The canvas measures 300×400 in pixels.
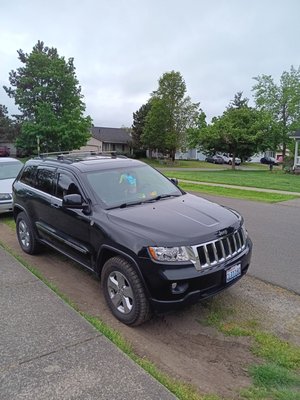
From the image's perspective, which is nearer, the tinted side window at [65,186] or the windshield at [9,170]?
the tinted side window at [65,186]

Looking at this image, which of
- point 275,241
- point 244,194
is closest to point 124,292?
point 275,241

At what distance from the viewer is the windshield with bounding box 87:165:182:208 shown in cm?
432

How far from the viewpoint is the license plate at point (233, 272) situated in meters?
3.59

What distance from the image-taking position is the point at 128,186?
181 inches

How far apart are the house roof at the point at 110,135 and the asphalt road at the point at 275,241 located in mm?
44499

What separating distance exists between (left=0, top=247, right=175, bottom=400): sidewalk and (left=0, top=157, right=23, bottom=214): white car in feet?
16.0

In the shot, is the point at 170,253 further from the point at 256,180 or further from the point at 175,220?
the point at 256,180

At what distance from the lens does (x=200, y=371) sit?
9.63 feet

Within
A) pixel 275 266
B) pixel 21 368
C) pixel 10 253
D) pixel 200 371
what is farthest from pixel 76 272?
pixel 275 266

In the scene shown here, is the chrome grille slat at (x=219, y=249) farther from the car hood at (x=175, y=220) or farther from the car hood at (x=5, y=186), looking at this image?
the car hood at (x=5, y=186)

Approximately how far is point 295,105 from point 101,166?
3268 centimetres

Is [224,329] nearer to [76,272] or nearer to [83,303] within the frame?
[83,303]

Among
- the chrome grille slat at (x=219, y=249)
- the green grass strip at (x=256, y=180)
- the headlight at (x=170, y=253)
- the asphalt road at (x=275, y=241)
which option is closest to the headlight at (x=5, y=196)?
the asphalt road at (x=275, y=241)

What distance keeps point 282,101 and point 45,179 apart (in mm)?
33338
